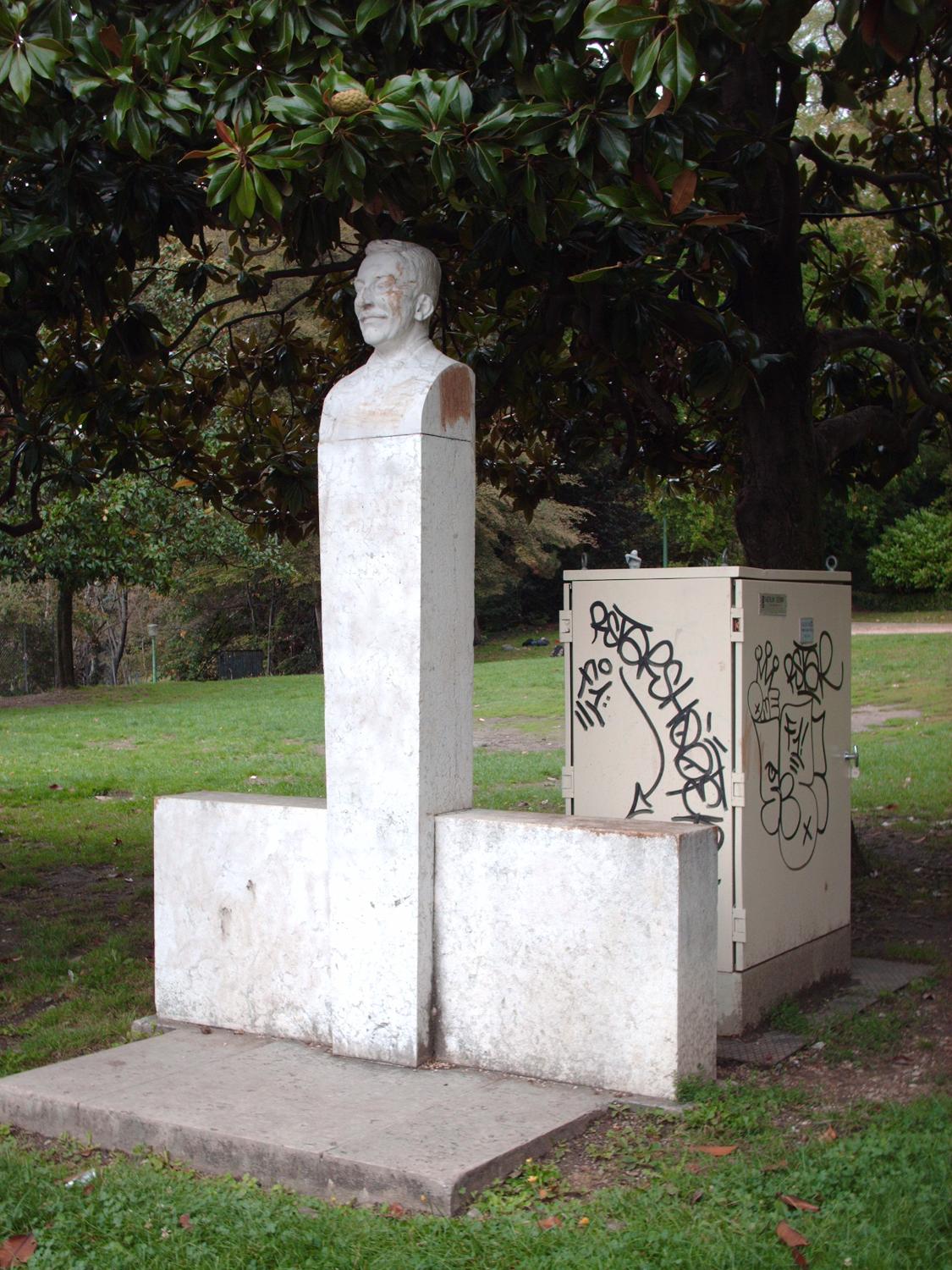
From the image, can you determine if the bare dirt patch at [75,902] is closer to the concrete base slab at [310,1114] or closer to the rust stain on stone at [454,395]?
the concrete base slab at [310,1114]

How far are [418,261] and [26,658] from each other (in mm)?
30778

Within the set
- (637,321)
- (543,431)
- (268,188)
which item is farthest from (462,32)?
(543,431)

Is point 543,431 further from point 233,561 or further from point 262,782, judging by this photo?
point 233,561

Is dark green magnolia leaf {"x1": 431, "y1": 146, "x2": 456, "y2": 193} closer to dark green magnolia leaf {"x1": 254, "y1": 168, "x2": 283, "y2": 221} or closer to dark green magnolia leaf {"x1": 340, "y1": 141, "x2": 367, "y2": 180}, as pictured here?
dark green magnolia leaf {"x1": 340, "y1": 141, "x2": 367, "y2": 180}

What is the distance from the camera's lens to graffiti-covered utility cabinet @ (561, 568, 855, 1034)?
5832 millimetres

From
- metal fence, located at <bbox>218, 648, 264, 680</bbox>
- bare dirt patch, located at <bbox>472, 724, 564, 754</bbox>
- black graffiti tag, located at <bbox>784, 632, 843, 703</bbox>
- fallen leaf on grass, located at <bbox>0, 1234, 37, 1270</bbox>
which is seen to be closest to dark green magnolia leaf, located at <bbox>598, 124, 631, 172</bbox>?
black graffiti tag, located at <bbox>784, 632, 843, 703</bbox>

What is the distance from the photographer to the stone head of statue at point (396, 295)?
18.1 feet

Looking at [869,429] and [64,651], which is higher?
[869,429]

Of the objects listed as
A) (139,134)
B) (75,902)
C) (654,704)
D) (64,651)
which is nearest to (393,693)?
(654,704)

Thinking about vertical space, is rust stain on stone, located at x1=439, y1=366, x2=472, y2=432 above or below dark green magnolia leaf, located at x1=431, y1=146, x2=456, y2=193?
below

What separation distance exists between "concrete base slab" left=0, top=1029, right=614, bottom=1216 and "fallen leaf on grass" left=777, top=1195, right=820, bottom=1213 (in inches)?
32.2

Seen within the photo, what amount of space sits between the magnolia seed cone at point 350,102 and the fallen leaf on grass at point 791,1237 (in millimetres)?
Answer: 3915

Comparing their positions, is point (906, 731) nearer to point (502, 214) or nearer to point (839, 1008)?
point (839, 1008)

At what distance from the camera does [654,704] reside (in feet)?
19.8
